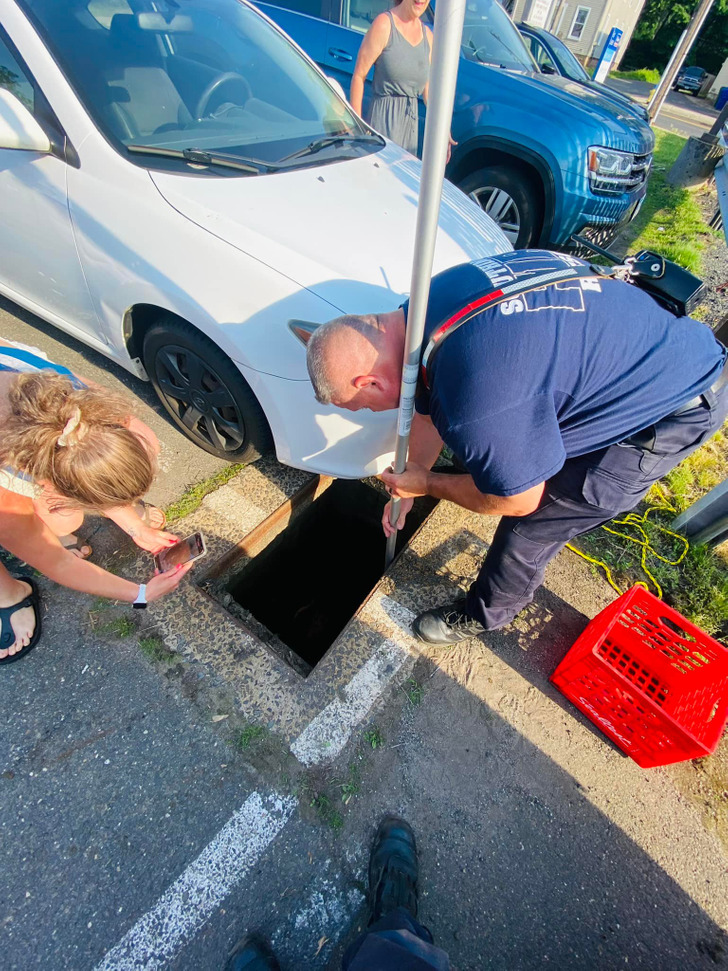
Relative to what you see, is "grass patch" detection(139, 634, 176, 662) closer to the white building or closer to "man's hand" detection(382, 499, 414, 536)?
"man's hand" detection(382, 499, 414, 536)

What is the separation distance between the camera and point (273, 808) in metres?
1.63

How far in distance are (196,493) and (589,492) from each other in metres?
1.84

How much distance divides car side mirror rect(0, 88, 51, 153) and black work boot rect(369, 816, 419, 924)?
9.58 ft

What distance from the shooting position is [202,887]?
150 centimetres

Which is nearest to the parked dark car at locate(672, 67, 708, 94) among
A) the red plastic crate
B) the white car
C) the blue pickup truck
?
the blue pickup truck

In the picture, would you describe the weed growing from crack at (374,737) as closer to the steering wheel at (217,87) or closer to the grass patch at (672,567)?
the grass patch at (672,567)

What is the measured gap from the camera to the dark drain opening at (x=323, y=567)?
2.74 meters

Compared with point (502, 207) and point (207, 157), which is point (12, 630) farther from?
point (502, 207)

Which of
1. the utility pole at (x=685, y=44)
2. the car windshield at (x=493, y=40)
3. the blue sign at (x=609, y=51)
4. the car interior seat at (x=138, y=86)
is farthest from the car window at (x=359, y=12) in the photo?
the blue sign at (x=609, y=51)

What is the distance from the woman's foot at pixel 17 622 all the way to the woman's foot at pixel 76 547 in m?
0.23

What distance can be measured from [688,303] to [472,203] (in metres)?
1.49

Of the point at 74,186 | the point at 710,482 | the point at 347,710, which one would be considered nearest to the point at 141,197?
the point at 74,186

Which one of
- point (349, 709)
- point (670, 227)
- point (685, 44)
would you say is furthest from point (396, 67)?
point (685, 44)

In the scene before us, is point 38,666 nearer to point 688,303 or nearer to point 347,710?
point 347,710
